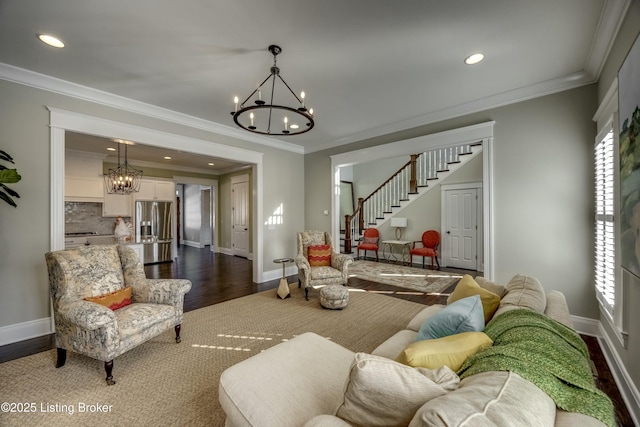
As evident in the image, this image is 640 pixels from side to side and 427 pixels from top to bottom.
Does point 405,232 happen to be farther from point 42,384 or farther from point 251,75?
point 42,384

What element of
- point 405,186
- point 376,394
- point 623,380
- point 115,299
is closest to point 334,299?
point 115,299

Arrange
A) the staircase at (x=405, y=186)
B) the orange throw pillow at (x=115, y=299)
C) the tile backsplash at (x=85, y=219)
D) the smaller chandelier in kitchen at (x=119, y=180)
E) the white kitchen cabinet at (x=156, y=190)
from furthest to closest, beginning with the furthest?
the white kitchen cabinet at (x=156, y=190)
the staircase at (x=405, y=186)
the tile backsplash at (x=85, y=219)
the smaller chandelier in kitchen at (x=119, y=180)
the orange throw pillow at (x=115, y=299)

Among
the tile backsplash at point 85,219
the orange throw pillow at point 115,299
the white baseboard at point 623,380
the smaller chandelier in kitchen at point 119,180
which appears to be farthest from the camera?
the tile backsplash at point 85,219

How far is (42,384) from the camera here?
2074 millimetres

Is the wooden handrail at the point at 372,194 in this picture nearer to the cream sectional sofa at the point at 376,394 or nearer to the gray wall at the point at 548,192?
the gray wall at the point at 548,192

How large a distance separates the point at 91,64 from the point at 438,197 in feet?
22.6

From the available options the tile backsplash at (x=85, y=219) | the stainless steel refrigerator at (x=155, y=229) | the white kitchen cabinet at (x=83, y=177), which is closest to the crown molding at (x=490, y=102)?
the stainless steel refrigerator at (x=155, y=229)

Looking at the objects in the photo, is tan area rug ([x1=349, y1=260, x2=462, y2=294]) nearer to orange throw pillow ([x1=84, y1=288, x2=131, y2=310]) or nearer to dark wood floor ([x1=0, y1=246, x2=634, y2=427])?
dark wood floor ([x1=0, y1=246, x2=634, y2=427])

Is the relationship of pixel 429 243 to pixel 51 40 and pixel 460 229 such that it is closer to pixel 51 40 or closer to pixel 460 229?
pixel 460 229

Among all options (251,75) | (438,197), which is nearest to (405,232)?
(438,197)

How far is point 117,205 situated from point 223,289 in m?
3.98

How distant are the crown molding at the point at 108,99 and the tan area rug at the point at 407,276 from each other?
12.0ft

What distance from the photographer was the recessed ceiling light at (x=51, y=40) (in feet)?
7.50

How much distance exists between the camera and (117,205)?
21.0ft
